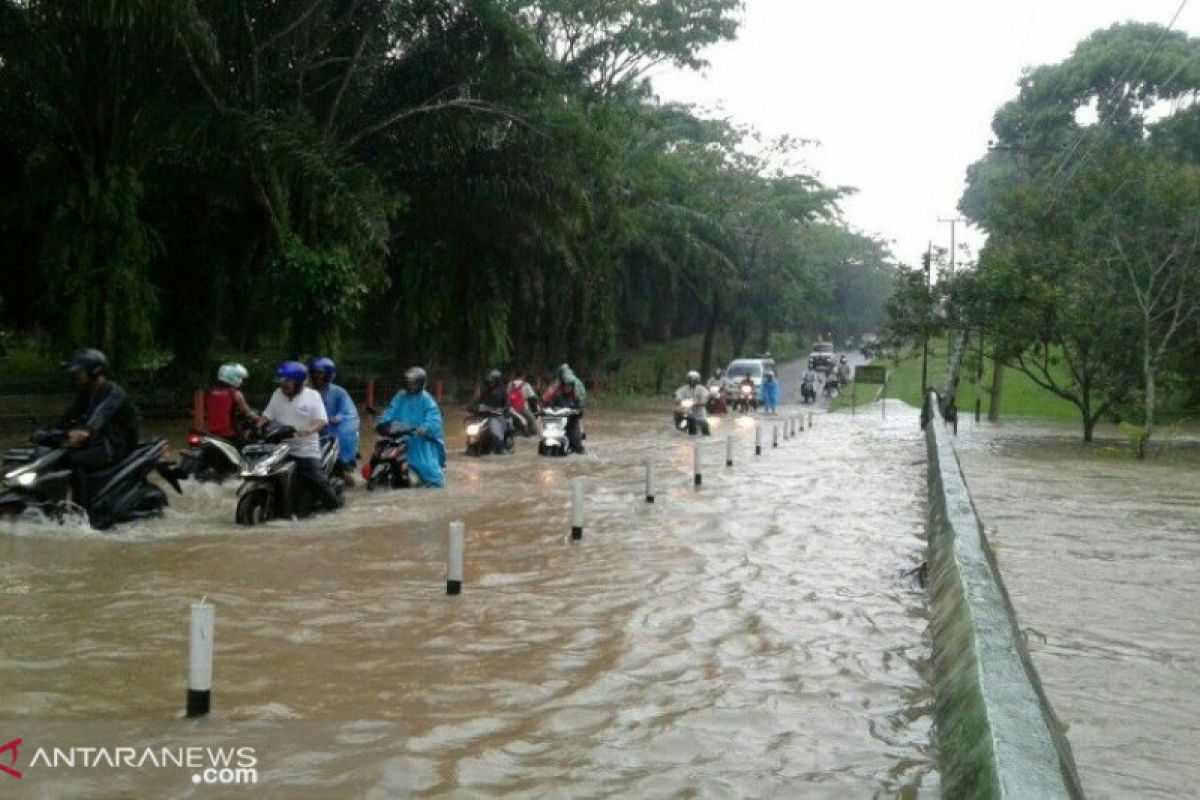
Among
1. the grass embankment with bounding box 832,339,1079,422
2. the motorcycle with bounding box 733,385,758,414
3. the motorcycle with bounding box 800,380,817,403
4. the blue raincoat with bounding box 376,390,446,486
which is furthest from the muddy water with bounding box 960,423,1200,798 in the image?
the motorcycle with bounding box 800,380,817,403

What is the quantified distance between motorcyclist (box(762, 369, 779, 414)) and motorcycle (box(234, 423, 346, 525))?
97.3 ft

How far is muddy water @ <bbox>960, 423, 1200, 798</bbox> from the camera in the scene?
579 cm

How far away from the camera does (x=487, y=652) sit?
23.4 ft

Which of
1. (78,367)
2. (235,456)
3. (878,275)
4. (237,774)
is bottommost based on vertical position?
(237,774)

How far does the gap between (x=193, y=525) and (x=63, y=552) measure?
1.65 m

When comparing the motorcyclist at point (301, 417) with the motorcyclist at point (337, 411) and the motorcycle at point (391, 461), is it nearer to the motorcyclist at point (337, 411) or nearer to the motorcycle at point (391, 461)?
the motorcyclist at point (337, 411)

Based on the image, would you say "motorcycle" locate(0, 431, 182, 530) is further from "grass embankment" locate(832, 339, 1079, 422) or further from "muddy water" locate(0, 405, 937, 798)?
"grass embankment" locate(832, 339, 1079, 422)

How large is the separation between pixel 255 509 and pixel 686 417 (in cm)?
1778

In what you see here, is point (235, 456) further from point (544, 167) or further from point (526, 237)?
point (526, 237)

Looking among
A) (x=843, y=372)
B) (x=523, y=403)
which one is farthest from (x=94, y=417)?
(x=843, y=372)

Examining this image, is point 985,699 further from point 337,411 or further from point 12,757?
point 337,411

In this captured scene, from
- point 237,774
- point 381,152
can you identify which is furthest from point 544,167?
point 237,774

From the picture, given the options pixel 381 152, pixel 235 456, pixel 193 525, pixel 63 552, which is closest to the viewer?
pixel 63 552

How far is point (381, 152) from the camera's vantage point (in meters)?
24.0
